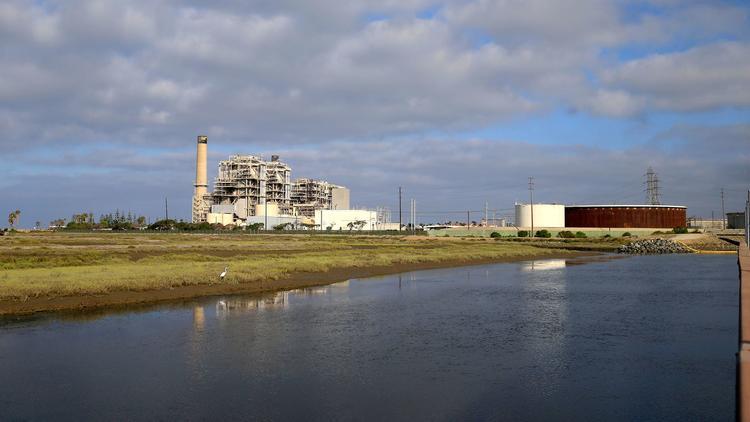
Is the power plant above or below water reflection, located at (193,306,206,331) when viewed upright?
above

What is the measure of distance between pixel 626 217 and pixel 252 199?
91.1 m

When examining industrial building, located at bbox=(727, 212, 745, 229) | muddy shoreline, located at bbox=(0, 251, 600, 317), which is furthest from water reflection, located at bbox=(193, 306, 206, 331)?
industrial building, located at bbox=(727, 212, 745, 229)

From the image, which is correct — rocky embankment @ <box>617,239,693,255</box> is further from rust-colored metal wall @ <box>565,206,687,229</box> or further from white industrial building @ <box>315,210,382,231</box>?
white industrial building @ <box>315,210,382,231</box>

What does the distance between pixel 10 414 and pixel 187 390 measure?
3.34 m

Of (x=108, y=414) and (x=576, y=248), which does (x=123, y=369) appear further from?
(x=576, y=248)

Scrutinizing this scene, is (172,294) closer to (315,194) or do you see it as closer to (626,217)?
(626,217)

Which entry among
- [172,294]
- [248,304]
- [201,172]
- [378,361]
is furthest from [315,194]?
[378,361]

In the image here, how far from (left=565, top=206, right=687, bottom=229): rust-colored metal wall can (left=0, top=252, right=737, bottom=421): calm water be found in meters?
115

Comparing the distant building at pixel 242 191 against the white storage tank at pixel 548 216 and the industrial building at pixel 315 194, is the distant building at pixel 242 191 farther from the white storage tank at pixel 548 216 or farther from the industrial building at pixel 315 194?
the white storage tank at pixel 548 216

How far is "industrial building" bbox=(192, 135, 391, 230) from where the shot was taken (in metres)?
152

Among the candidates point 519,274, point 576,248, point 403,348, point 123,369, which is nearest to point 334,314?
point 403,348

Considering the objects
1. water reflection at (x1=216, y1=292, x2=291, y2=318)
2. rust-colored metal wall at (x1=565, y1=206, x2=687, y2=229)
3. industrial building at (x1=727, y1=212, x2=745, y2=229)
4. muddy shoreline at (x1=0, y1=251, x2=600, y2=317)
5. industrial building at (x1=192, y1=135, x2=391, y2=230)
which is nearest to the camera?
muddy shoreline at (x1=0, y1=251, x2=600, y2=317)

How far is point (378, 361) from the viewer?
1597 cm

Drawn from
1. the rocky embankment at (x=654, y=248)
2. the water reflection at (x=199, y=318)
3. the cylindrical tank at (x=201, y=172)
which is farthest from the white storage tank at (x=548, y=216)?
the water reflection at (x=199, y=318)
